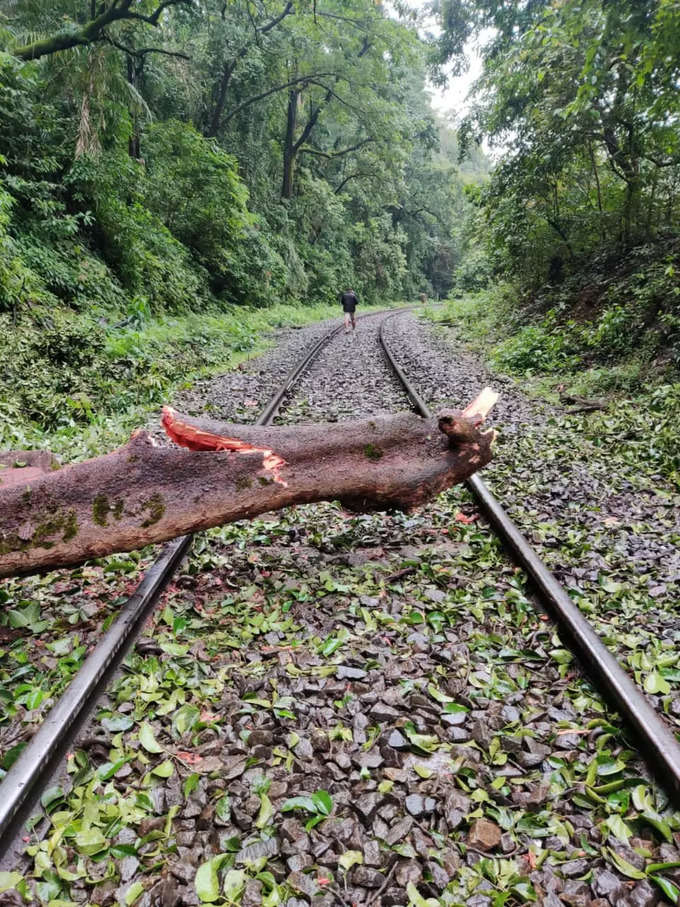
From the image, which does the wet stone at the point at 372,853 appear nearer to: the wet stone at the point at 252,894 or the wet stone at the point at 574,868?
the wet stone at the point at 252,894

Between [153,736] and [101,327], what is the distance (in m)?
9.08

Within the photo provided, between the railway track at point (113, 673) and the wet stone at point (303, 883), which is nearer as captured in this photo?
the wet stone at point (303, 883)

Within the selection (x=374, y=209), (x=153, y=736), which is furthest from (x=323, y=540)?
(x=374, y=209)

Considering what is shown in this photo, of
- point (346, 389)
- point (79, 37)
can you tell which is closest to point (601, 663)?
point (346, 389)

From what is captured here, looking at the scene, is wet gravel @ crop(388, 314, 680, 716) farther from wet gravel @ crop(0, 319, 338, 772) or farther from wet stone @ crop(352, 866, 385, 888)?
wet gravel @ crop(0, 319, 338, 772)

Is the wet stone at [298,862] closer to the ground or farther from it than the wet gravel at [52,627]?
farther from it

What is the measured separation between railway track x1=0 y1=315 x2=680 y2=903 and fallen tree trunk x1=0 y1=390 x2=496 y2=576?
1.51ft

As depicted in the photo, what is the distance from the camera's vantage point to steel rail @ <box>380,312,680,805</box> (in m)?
2.04

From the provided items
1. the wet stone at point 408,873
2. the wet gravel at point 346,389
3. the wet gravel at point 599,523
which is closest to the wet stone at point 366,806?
the wet stone at point 408,873

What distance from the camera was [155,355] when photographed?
995 cm

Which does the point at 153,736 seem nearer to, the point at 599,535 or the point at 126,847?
the point at 126,847

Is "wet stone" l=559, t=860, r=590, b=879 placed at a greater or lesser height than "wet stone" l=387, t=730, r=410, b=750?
greater

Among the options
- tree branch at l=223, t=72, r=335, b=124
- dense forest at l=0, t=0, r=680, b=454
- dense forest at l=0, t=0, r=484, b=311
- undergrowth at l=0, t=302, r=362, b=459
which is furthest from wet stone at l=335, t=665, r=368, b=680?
tree branch at l=223, t=72, r=335, b=124

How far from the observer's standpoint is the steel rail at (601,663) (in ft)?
6.69
